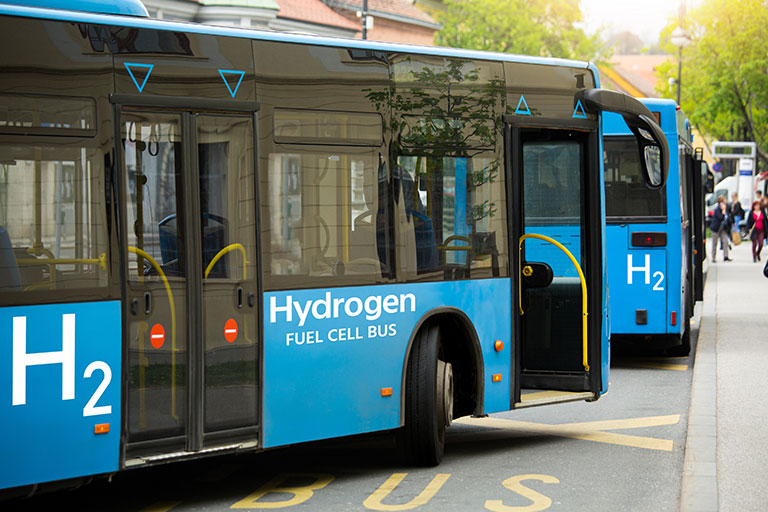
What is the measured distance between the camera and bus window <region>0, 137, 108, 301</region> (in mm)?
6094

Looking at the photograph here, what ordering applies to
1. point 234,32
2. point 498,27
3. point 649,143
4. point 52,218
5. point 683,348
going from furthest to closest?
point 498,27
point 683,348
point 649,143
point 234,32
point 52,218

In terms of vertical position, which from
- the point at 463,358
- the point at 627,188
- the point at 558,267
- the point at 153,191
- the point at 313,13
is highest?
the point at 313,13

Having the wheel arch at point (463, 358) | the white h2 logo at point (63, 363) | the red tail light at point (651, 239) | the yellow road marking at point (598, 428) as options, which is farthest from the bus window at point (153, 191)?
the red tail light at point (651, 239)

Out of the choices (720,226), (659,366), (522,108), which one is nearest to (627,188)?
(659,366)

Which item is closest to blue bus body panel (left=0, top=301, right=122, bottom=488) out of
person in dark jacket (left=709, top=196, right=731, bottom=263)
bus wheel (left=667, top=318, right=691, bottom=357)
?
bus wheel (left=667, top=318, right=691, bottom=357)

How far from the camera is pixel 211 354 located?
695 centimetres

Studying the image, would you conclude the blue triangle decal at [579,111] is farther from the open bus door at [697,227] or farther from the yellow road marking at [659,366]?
the open bus door at [697,227]

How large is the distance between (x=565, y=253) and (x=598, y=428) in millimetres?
1547

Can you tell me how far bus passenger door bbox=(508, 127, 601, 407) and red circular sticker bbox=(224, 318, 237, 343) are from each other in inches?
115

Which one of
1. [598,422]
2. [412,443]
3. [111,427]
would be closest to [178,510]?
[111,427]

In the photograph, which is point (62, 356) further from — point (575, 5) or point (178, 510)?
point (575, 5)

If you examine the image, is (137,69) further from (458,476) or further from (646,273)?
(646,273)

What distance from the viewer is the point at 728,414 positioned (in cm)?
1013

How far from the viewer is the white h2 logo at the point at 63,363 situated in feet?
20.0
